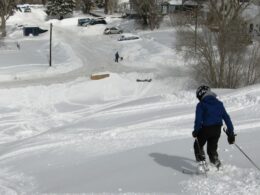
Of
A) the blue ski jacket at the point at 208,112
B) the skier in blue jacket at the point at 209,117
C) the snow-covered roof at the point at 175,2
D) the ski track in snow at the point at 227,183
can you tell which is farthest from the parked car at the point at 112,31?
the blue ski jacket at the point at 208,112

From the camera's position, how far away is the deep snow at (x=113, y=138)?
8.89 meters

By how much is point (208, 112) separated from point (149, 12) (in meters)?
59.1

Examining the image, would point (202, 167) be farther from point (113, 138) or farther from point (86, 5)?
point (86, 5)

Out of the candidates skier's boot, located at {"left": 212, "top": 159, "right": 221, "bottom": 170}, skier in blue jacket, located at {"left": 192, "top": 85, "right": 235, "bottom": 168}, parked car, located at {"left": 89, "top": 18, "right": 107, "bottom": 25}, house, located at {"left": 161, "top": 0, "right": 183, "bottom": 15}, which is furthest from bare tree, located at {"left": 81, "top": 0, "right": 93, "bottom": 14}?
skier in blue jacket, located at {"left": 192, "top": 85, "right": 235, "bottom": 168}

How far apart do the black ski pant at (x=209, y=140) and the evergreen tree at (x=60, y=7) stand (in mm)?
73157

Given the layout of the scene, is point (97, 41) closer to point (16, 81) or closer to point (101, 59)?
point (101, 59)

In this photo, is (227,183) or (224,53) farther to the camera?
(224,53)

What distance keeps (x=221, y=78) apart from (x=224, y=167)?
2110 centimetres

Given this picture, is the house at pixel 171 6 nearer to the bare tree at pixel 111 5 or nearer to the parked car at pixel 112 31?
the bare tree at pixel 111 5

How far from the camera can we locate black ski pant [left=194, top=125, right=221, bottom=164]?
8.25 meters

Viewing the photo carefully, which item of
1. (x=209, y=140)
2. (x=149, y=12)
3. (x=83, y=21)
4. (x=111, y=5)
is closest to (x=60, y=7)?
(x=83, y=21)

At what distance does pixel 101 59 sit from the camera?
149 ft

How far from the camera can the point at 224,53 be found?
97.2 ft

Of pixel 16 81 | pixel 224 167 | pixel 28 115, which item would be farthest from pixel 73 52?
pixel 224 167
